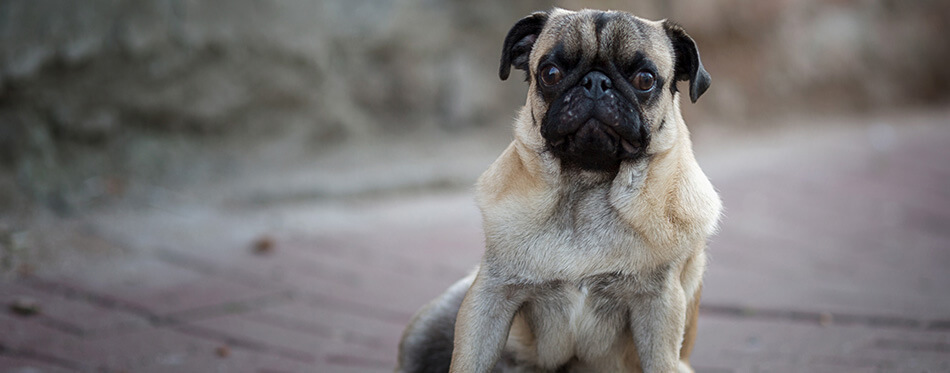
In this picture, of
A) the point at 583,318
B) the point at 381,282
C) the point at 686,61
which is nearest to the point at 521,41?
the point at 686,61

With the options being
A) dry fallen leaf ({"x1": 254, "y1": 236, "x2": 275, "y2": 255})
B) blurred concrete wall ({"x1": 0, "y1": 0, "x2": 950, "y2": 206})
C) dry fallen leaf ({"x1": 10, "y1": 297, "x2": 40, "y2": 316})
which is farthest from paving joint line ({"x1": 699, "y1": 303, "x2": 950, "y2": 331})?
blurred concrete wall ({"x1": 0, "y1": 0, "x2": 950, "y2": 206})

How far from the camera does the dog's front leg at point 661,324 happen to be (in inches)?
98.0

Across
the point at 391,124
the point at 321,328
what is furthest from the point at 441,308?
the point at 391,124

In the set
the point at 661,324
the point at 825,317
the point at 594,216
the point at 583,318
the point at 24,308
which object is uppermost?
the point at 24,308

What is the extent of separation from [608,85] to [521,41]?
448 millimetres

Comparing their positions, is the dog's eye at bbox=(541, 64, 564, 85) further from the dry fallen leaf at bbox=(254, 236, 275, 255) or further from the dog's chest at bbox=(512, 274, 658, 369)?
the dry fallen leaf at bbox=(254, 236, 275, 255)

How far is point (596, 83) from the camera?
261 cm

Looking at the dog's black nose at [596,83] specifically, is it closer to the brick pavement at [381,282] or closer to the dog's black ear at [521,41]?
the dog's black ear at [521,41]

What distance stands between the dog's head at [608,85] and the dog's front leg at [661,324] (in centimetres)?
42

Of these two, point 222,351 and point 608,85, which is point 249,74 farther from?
point 608,85

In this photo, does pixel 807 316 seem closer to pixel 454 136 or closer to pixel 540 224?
pixel 540 224

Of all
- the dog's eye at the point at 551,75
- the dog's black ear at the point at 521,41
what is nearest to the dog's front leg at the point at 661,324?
the dog's eye at the point at 551,75

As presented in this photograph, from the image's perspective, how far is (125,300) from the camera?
3863mm

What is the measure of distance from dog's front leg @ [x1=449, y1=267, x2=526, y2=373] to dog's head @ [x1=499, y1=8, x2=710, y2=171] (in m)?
0.44
